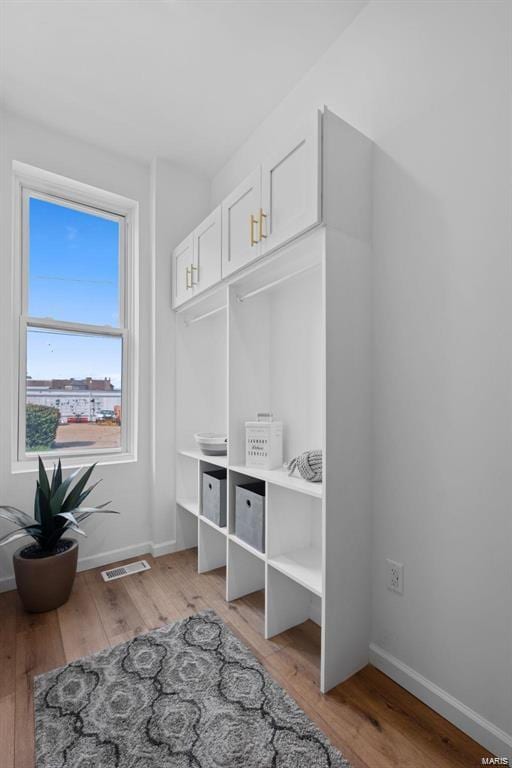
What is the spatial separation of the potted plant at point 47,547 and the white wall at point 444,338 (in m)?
1.58

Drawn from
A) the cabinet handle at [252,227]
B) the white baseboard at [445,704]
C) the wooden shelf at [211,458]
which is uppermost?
the cabinet handle at [252,227]

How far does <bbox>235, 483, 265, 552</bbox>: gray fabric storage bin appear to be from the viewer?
1.77 meters

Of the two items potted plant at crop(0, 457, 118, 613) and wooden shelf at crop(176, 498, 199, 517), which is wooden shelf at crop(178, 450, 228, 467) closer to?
wooden shelf at crop(176, 498, 199, 517)

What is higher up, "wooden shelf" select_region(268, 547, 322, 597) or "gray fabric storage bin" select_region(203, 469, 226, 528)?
"gray fabric storage bin" select_region(203, 469, 226, 528)

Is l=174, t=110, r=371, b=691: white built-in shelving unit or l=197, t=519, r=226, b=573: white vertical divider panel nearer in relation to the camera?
l=174, t=110, r=371, b=691: white built-in shelving unit

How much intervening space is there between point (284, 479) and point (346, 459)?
32cm

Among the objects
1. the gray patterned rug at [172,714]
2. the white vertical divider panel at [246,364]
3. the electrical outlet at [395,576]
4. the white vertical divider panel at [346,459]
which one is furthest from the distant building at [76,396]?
the electrical outlet at [395,576]

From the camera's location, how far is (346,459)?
1.46m

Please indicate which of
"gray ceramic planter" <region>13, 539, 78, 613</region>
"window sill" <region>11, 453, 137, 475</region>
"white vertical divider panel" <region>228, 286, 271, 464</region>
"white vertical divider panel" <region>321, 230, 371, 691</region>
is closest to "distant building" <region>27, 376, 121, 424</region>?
"window sill" <region>11, 453, 137, 475</region>

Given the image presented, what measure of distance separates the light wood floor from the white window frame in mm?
794

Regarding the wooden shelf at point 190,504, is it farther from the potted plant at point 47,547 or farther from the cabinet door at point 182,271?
the cabinet door at point 182,271

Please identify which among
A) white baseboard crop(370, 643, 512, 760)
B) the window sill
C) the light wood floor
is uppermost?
the window sill

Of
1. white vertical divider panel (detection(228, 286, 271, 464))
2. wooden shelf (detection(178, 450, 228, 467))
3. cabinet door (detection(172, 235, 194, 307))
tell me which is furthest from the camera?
cabinet door (detection(172, 235, 194, 307))

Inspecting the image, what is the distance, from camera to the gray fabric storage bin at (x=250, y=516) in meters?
1.77
